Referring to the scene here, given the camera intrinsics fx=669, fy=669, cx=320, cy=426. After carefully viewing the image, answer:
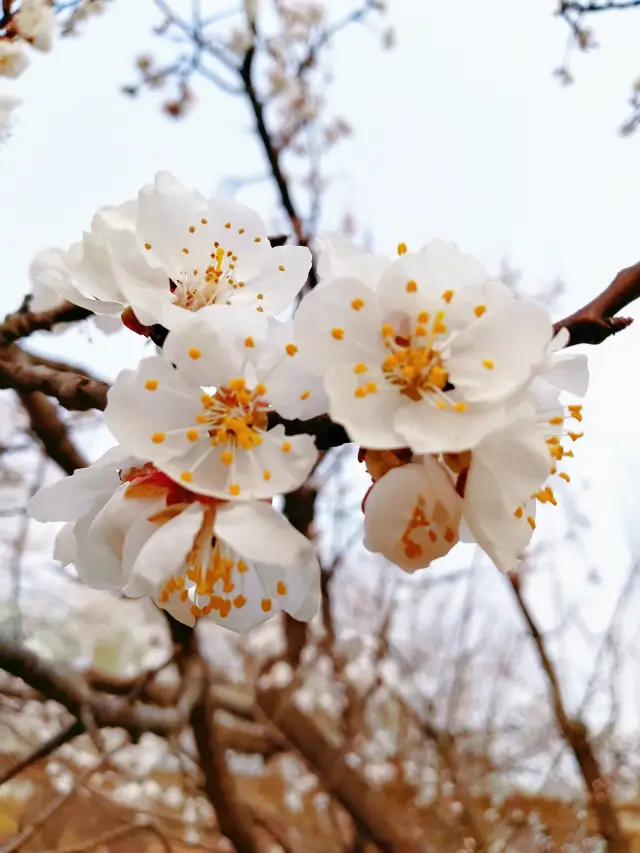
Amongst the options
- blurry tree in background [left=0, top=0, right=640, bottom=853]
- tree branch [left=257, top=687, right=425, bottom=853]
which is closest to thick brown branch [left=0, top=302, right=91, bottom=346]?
blurry tree in background [left=0, top=0, right=640, bottom=853]

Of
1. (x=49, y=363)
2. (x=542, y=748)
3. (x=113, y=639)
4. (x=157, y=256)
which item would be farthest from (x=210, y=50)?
(x=113, y=639)

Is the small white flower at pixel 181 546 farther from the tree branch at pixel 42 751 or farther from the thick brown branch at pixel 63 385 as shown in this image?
the tree branch at pixel 42 751

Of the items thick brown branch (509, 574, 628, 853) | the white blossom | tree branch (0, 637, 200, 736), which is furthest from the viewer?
thick brown branch (509, 574, 628, 853)

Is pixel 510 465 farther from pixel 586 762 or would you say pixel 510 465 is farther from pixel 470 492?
pixel 586 762

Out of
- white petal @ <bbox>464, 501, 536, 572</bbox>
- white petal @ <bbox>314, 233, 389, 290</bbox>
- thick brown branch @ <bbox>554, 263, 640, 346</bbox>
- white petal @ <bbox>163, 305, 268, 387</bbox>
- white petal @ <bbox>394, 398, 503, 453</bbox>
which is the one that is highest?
white petal @ <bbox>314, 233, 389, 290</bbox>

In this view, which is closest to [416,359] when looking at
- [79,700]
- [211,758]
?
[79,700]

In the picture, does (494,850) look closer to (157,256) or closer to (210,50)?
(157,256)

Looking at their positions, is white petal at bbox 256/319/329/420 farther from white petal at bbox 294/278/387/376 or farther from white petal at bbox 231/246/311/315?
white petal at bbox 231/246/311/315
